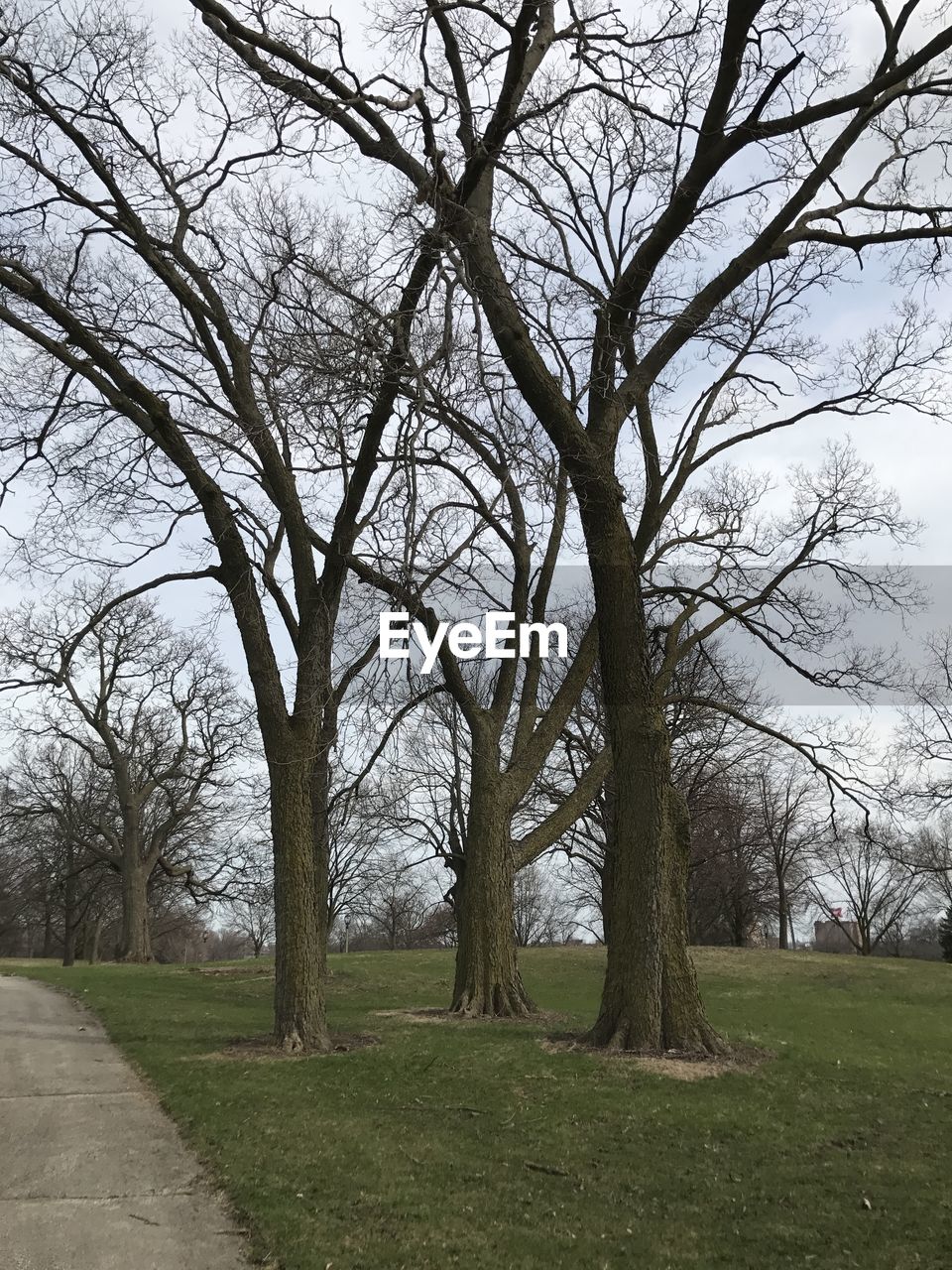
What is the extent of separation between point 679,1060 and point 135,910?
92.7 ft

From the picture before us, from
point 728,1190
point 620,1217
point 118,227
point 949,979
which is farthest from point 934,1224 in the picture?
point 949,979

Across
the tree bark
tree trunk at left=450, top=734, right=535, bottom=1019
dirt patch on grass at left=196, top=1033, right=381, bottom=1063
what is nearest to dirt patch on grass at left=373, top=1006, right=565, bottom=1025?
tree trunk at left=450, top=734, right=535, bottom=1019

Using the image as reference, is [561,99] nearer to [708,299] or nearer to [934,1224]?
[708,299]

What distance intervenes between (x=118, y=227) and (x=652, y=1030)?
37.4 feet

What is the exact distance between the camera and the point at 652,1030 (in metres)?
10.6

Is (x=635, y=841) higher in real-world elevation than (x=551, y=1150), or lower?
higher

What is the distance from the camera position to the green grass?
5.15 metres

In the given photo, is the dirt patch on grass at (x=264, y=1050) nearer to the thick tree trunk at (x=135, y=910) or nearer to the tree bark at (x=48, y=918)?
the thick tree trunk at (x=135, y=910)

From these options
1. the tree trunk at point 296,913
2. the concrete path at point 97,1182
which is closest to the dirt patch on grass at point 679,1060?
the tree trunk at point 296,913

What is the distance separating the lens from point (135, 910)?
1336 inches

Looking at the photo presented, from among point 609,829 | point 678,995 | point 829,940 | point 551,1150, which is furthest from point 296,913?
point 829,940

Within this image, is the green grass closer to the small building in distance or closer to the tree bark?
the tree bark

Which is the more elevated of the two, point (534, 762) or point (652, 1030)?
point (534, 762)

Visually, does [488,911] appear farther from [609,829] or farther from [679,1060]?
[609,829]
